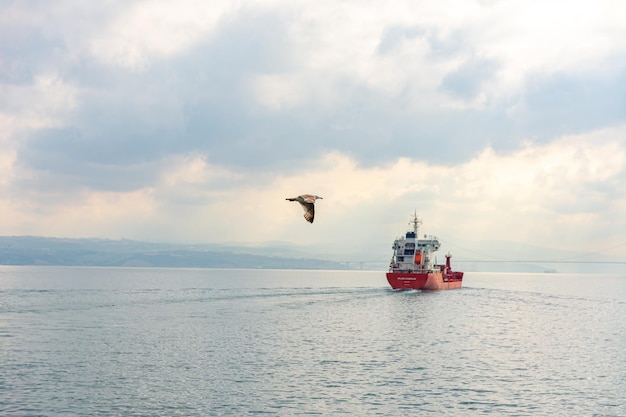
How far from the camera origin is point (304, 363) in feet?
193

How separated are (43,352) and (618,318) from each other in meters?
101

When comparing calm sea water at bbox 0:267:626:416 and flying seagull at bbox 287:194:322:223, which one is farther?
calm sea water at bbox 0:267:626:416

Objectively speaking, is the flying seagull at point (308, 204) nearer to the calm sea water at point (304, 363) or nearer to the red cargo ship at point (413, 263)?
the calm sea water at point (304, 363)

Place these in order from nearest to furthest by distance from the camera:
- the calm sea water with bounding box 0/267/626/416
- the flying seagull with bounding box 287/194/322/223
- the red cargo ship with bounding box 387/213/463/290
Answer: the flying seagull with bounding box 287/194/322/223, the calm sea water with bounding box 0/267/626/416, the red cargo ship with bounding box 387/213/463/290

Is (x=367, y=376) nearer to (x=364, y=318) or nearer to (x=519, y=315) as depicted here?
(x=364, y=318)

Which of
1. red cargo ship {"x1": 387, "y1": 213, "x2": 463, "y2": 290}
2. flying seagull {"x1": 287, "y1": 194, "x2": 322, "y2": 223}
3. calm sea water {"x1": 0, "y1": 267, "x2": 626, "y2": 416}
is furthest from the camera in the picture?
red cargo ship {"x1": 387, "y1": 213, "x2": 463, "y2": 290}

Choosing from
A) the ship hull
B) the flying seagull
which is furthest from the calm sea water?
the ship hull

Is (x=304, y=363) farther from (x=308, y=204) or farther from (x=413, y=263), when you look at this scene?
(x=413, y=263)

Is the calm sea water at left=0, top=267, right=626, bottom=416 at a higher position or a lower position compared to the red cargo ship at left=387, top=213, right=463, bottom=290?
lower

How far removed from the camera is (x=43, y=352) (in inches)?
2468

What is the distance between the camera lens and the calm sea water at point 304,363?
141ft

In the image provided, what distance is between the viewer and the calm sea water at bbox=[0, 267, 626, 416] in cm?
4312

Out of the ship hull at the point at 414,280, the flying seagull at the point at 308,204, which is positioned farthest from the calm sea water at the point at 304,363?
the ship hull at the point at 414,280

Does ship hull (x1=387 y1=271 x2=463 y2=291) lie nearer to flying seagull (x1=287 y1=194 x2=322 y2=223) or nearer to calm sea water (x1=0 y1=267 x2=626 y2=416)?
calm sea water (x1=0 y1=267 x2=626 y2=416)
